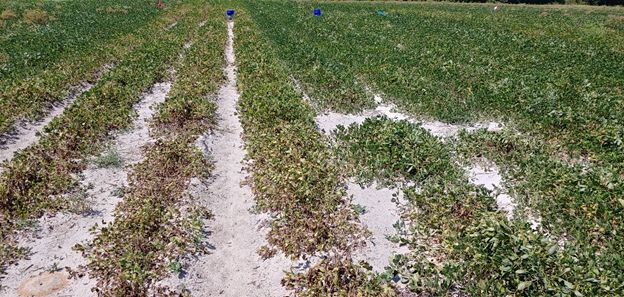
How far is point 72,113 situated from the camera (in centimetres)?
1068

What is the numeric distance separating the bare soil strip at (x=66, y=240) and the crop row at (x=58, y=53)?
11.8 feet

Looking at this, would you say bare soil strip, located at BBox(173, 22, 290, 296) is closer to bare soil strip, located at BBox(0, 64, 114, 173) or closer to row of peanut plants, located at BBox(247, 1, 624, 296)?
row of peanut plants, located at BBox(247, 1, 624, 296)

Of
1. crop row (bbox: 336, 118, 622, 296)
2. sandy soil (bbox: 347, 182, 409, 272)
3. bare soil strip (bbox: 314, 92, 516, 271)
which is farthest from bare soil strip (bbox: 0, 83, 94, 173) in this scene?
crop row (bbox: 336, 118, 622, 296)

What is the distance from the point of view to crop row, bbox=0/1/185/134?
11711 millimetres

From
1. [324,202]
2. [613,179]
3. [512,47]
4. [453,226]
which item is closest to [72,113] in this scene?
[324,202]

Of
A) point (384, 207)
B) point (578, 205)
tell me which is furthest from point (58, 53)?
point (578, 205)

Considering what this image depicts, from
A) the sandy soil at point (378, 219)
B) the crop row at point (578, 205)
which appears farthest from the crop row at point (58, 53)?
the crop row at point (578, 205)

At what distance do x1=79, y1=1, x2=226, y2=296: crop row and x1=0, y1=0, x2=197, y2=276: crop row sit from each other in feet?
3.57

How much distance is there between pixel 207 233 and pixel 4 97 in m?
8.38

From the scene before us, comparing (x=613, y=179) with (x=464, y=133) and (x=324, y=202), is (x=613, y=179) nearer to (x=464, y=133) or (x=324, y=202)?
(x=464, y=133)

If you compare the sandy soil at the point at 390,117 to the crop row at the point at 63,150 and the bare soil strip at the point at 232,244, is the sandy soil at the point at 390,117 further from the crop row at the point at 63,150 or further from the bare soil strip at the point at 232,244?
the crop row at the point at 63,150

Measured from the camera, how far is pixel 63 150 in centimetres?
888

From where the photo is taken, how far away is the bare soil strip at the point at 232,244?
19.1 ft

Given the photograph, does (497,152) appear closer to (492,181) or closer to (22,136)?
(492,181)
